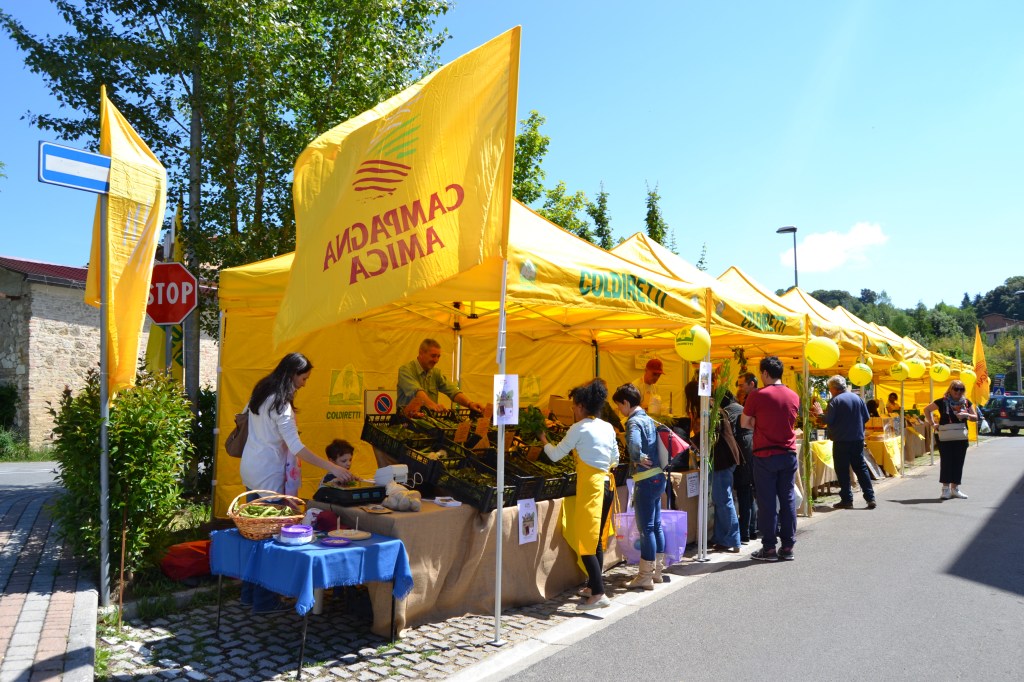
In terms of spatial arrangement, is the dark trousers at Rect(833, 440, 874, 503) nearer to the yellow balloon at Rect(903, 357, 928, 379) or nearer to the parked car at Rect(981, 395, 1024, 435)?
the yellow balloon at Rect(903, 357, 928, 379)

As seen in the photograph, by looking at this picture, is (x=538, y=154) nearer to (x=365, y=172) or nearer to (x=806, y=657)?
(x=365, y=172)

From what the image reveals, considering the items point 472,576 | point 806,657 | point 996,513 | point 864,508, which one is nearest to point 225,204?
point 472,576

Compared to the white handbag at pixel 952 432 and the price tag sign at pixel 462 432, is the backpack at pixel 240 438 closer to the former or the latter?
the price tag sign at pixel 462 432

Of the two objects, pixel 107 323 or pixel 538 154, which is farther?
pixel 538 154

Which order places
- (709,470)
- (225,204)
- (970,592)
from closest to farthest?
(970,592), (709,470), (225,204)

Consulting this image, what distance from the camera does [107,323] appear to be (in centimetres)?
484

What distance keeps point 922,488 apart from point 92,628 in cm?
1326

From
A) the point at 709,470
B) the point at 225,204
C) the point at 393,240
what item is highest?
the point at 225,204

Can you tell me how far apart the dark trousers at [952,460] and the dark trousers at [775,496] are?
5.61 meters

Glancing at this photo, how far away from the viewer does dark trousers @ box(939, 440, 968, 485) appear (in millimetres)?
11141

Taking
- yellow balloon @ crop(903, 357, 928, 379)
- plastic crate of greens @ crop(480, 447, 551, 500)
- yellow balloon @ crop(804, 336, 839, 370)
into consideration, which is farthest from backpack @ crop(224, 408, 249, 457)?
yellow balloon @ crop(903, 357, 928, 379)

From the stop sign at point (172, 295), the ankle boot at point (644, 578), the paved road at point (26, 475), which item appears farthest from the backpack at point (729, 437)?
the paved road at point (26, 475)

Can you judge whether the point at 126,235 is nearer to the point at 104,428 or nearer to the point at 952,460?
the point at 104,428

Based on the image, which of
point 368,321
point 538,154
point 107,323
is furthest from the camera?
point 538,154
